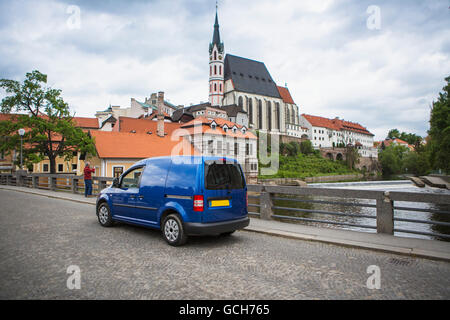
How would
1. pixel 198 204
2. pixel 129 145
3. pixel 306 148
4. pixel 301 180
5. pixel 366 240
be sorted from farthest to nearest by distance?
pixel 306 148, pixel 301 180, pixel 129 145, pixel 366 240, pixel 198 204

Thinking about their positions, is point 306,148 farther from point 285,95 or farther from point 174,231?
point 174,231

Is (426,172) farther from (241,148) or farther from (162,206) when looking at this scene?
(162,206)

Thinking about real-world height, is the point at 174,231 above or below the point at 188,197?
below

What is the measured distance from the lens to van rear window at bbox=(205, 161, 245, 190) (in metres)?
6.19

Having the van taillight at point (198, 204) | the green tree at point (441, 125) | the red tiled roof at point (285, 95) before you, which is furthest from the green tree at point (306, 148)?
the van taillight at point (198, 204)

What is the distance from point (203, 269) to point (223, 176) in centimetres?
225

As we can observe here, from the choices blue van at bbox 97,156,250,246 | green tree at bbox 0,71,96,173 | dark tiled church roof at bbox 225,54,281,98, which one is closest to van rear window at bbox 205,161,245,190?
blue van at bbox 97,156,250,246

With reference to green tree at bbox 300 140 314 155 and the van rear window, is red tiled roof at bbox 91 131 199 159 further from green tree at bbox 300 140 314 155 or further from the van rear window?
green tree at bbox 300 140 314 155

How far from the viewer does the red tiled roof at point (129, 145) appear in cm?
3484

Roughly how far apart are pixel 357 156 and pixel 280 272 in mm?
92919

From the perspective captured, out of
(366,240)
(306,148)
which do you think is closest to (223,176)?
(366,240)

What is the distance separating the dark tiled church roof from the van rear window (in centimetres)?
8664

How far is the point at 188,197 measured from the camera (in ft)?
19.9

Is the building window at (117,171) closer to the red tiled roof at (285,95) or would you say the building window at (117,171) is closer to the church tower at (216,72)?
the church tower at (216,72)
